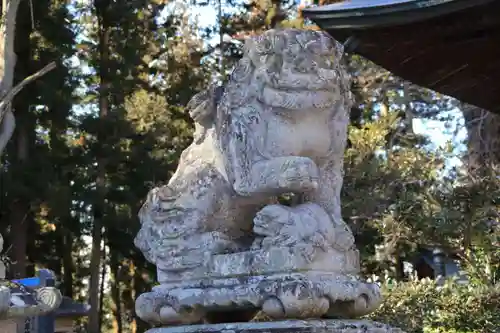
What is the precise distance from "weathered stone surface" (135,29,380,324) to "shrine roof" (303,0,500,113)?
850 millimetres

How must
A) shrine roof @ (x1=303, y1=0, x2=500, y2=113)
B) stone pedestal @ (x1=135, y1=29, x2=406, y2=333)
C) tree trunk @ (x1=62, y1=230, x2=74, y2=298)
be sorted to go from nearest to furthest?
1. stone pedestal @ (x1=135, y1=29, x2=406, y2=333)
2. shrine roof @ (x1=303, y1=0, x2=500, y2=113)
3. tree trunk @ (x1=62, y1=230, x2=74, y2=298)

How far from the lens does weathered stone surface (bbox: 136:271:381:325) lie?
10.7 ft

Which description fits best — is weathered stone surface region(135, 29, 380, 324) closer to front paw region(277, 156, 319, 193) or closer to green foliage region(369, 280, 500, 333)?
front paw region(277, 156, 319, 193)

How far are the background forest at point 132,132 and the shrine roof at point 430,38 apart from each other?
15.3ft

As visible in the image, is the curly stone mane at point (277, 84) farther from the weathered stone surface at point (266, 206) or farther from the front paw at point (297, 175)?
the front paw at point (297, 175)

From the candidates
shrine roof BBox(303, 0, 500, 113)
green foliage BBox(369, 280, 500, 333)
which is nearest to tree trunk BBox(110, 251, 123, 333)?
green foliage BBox(369, 280, 500, 333)

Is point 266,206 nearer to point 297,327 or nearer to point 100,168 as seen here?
point 297,327

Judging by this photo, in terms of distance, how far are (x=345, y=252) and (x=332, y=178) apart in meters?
0.40

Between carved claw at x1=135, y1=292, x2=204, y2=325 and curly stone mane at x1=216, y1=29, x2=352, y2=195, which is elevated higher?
curly stone mane at x1=216, y1=29, x2=352, y2=195

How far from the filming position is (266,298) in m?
3.32

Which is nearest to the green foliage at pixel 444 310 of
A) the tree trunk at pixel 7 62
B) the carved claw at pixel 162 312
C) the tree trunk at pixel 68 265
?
the carved claw at pixel 162 312

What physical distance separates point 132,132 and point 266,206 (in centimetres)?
1304

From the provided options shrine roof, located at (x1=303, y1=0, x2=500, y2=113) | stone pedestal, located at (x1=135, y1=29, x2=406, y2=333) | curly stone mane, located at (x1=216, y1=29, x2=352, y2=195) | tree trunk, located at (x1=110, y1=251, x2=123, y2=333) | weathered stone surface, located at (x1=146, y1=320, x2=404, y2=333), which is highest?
shrine roof, located at (x1=303, y1=0, x2=500, y2=113)

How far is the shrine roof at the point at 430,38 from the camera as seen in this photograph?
14.5ft
